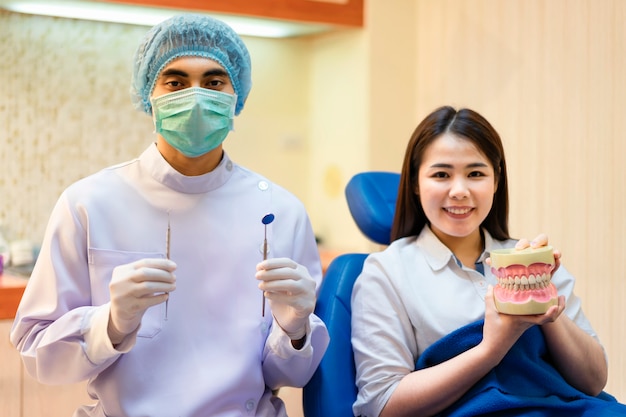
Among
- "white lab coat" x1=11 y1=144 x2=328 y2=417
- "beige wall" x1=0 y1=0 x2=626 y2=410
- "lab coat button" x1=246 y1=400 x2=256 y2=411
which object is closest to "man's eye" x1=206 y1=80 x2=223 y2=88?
"white lab coat" x1=11 y1=144 x2=328 y2=417

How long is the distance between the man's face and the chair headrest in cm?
59

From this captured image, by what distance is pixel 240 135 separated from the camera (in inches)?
132

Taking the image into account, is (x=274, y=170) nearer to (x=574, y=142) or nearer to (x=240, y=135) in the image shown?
(x=240, y=135)

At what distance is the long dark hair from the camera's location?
1733 millimetres

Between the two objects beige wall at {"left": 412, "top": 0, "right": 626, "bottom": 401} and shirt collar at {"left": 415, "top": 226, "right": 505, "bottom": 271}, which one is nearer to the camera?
shirt collar at {"left": 415, "top": 226, "right": 505, "bottom": 271}

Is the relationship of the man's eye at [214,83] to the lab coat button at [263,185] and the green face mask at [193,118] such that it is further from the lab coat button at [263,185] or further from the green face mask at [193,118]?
the lab coat button at [263,185]

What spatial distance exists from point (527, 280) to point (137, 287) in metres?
0.73

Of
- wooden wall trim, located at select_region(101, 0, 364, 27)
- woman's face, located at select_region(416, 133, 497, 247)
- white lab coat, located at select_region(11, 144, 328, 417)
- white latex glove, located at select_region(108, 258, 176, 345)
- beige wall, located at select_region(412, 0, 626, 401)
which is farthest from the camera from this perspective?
wooden wall trim, located at select_region(101, 0, 364, 27)

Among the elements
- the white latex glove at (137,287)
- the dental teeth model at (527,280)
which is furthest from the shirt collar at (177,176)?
the dental teeth model at (527,280)

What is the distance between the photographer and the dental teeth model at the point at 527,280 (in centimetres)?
140

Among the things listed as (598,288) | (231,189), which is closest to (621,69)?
(598,288)

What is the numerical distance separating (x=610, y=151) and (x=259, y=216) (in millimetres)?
1287

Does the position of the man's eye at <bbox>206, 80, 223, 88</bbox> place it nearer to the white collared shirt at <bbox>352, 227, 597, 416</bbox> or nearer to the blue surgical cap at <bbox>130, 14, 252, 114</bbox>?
the blue surgical cap at <bbox>130, 14, 252, 114</bbox>

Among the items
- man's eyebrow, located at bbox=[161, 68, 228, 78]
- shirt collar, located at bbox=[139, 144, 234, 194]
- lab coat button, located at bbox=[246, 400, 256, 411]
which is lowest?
lab coat button, located at bbox=[246, 400, 256, 411]
